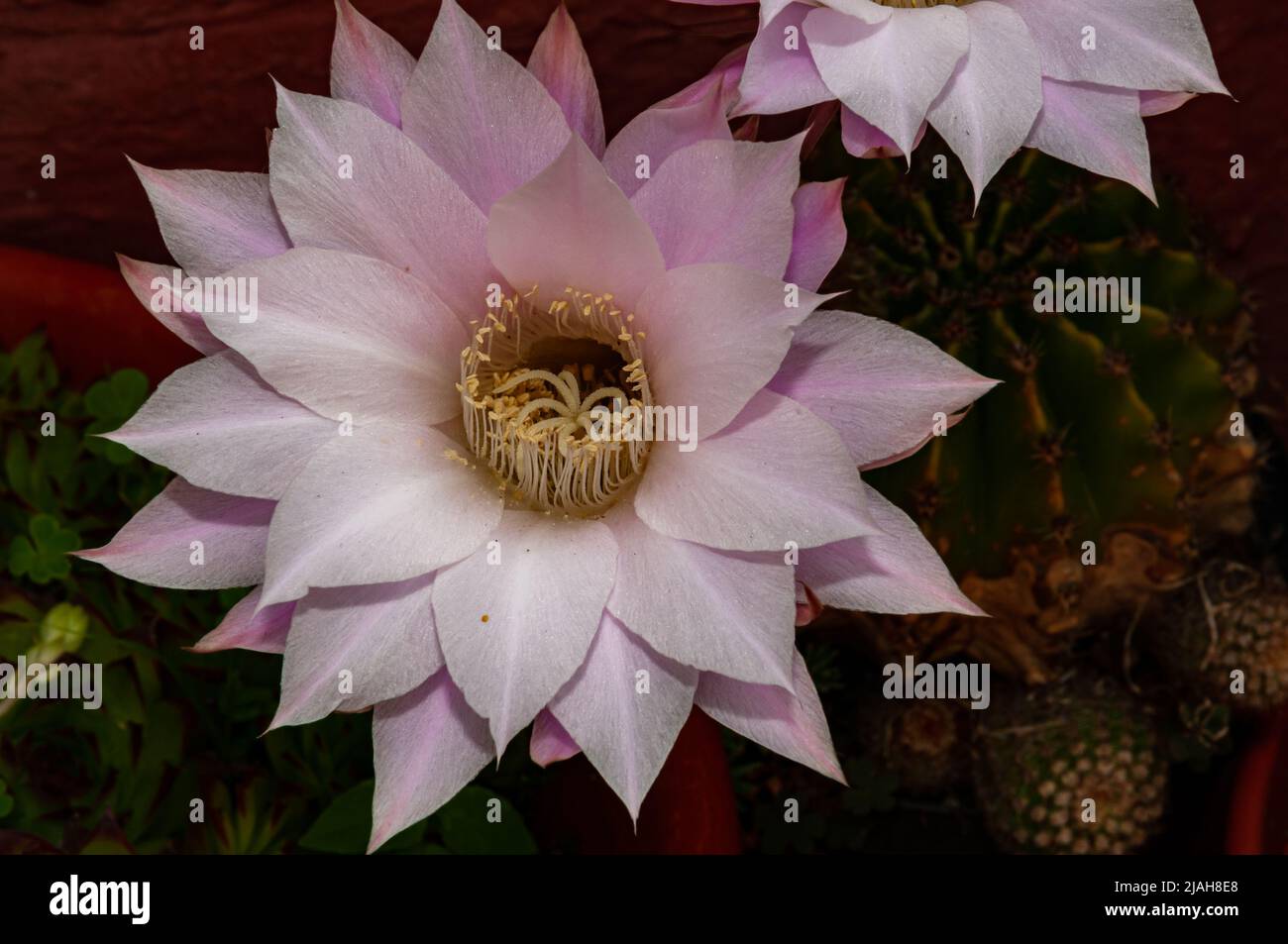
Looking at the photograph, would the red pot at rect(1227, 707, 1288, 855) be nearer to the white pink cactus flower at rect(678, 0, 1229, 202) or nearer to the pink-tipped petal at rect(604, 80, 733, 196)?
the white pink cactus flower at rect(678, 0, 1229, 202)

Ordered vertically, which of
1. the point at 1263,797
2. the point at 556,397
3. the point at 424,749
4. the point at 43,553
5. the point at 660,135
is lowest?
the point at 1263,797

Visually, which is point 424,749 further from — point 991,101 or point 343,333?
point 991,101

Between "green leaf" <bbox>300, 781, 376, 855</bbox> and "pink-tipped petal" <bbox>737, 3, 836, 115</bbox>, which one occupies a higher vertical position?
"pink-tipped petal" <bbox>737, 3, 836, 115</bbox>

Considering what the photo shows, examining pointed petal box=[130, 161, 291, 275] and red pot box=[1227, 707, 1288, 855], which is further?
red pot box=[1227, 707, 1288, 855]

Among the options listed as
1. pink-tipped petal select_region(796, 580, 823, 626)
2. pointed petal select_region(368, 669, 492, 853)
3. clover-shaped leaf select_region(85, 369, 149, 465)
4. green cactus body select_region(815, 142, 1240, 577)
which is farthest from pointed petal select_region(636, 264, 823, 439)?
clover-shaped leaf select_region(85, 369, 149, 465)

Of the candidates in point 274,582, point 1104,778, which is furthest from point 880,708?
point 274,582

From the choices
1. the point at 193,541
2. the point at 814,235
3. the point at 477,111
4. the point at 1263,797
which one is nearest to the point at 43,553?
the point at 193,541
